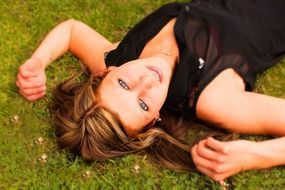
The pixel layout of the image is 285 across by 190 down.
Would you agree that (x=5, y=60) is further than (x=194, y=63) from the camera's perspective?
Yes

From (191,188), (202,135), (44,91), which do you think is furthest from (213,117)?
(44,91)

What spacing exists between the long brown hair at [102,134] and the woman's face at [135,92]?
0.22 feet

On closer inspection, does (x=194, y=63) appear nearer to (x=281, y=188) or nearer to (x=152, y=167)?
(x=152, y=167)

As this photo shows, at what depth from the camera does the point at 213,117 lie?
14.2 ft

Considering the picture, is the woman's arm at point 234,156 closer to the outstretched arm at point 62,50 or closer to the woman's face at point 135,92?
the woman's face at point 135,92

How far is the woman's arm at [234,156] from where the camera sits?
407 centimetres

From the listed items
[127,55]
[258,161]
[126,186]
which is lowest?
[126,186]

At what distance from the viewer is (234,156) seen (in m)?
4.10

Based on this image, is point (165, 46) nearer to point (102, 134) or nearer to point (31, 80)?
point (102, 134)

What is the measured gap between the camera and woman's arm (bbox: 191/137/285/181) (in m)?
4.07

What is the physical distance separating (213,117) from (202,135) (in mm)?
277

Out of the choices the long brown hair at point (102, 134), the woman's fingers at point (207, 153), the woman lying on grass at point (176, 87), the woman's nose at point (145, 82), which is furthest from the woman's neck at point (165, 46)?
the woman's fingers at point (207, 153)

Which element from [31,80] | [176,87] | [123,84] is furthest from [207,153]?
[31,80]

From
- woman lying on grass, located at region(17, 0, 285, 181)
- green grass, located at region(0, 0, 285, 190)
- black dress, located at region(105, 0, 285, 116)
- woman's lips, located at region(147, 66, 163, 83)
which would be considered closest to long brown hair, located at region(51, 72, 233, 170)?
woman lying on grass, located at region(17, 0, 285, 181)
